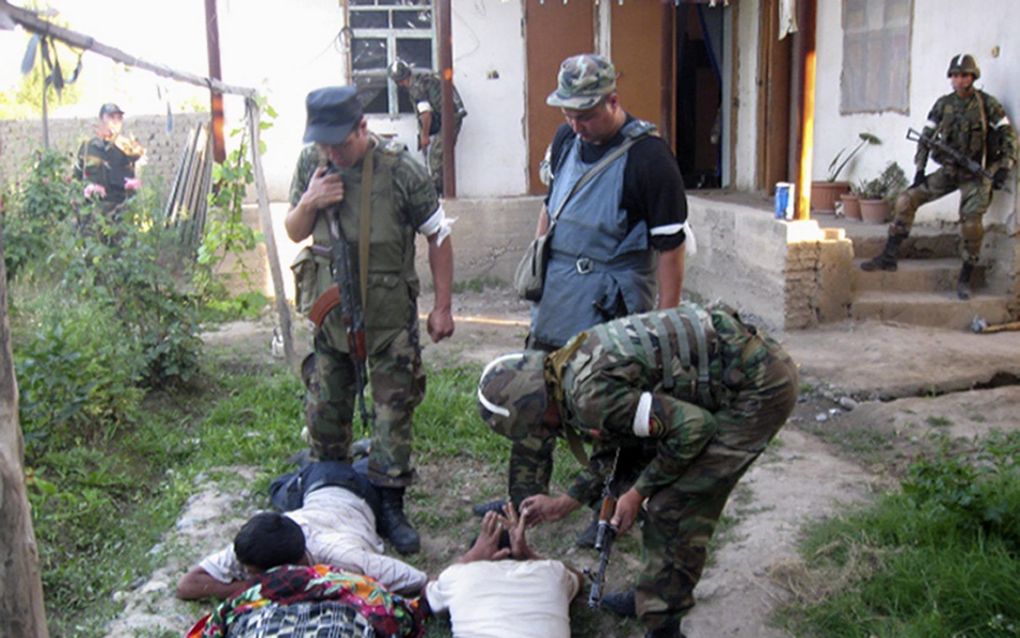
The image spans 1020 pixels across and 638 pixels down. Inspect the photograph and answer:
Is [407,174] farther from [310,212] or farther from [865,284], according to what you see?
[865,284]

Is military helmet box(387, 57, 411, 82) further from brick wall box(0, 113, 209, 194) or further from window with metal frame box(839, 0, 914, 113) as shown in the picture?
window with metal frame box(839, 0, 914, 113)

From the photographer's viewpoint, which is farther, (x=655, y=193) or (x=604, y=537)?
(x=655, y=193)

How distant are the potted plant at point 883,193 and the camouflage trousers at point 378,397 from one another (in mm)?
5936

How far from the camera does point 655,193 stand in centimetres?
365

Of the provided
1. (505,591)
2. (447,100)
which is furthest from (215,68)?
(505,591)

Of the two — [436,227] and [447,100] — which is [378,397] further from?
[447,100]

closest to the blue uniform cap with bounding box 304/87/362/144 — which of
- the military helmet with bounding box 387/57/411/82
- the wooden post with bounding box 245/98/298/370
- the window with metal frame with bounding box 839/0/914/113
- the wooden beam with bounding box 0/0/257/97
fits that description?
the wooden beam with bounding box 0/0/257/97

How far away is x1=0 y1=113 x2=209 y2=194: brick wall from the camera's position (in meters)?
13.0

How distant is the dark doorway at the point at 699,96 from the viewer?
1202cm

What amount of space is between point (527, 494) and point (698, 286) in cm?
587

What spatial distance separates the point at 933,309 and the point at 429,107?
17.9 ft

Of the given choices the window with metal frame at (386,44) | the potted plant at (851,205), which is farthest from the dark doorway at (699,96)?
the window with metal frame at (386,44)

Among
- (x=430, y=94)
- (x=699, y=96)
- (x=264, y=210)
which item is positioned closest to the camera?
(x=264, y=210)

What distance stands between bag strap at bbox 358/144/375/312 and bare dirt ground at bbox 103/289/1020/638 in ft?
3.70
